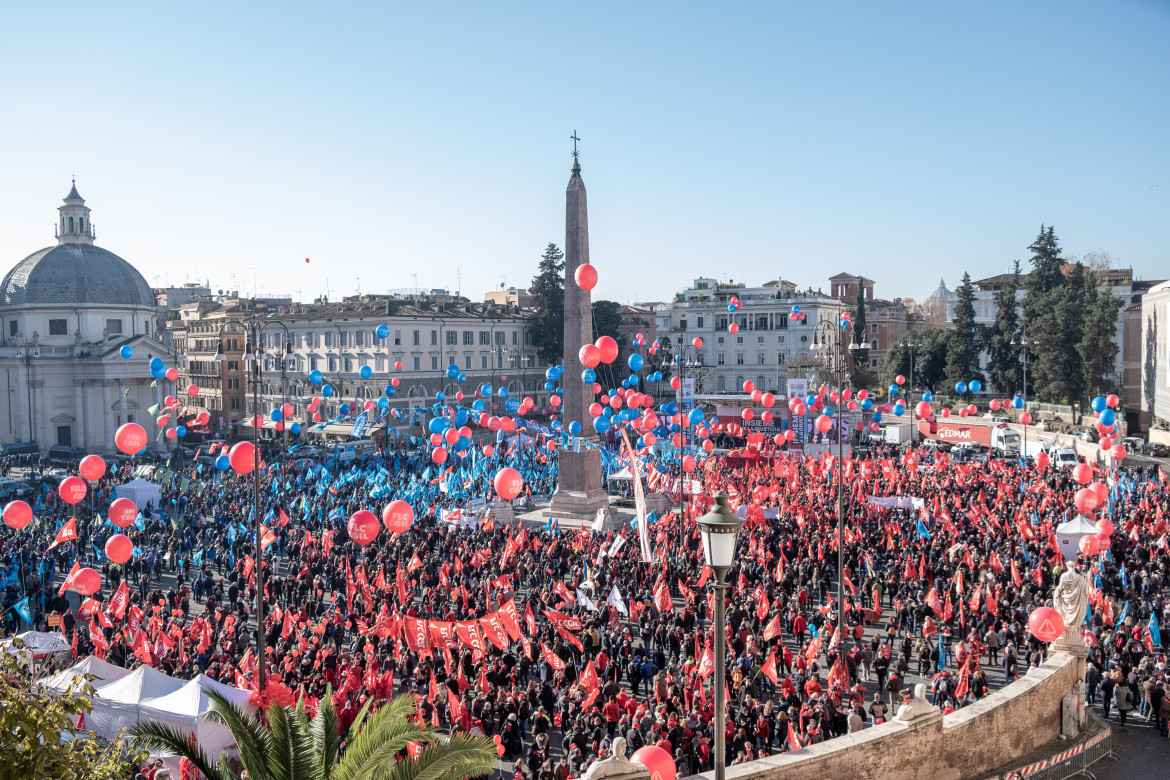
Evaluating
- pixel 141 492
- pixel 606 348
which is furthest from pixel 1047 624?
pixel 141 492

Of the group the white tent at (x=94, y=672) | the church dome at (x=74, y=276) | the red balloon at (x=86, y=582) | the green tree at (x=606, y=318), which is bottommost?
the white tent at (x=94, y=672)

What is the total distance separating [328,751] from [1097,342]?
48420 mm

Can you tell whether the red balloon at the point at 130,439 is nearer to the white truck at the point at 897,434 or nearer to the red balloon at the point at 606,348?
the red balloon at the point at 606,348

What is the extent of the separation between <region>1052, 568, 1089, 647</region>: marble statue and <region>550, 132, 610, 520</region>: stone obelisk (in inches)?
640

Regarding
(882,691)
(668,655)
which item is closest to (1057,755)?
(882,691)

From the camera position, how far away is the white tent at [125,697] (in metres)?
12.6

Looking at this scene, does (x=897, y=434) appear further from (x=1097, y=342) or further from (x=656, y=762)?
(x=656, y=762)

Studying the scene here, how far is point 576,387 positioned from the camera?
2944 cm

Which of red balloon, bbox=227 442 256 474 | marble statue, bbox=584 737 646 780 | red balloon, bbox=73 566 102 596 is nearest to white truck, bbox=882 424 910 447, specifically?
red balloon, bbox=227 442 256 474

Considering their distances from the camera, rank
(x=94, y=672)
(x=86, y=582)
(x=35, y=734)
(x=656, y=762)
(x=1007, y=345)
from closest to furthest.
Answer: (x=35, y=734), (x=656, y=762), (x=94, y=672), (x=86, y=582), (x=1007, y=345)

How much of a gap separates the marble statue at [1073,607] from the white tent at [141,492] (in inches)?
1018

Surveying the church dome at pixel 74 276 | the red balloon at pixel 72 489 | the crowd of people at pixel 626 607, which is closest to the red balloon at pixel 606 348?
the crowd of people at pixel 626 607

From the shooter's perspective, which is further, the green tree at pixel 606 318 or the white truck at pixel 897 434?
the green tree at pixel 606 318

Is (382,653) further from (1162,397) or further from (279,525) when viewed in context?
(1162,397)
